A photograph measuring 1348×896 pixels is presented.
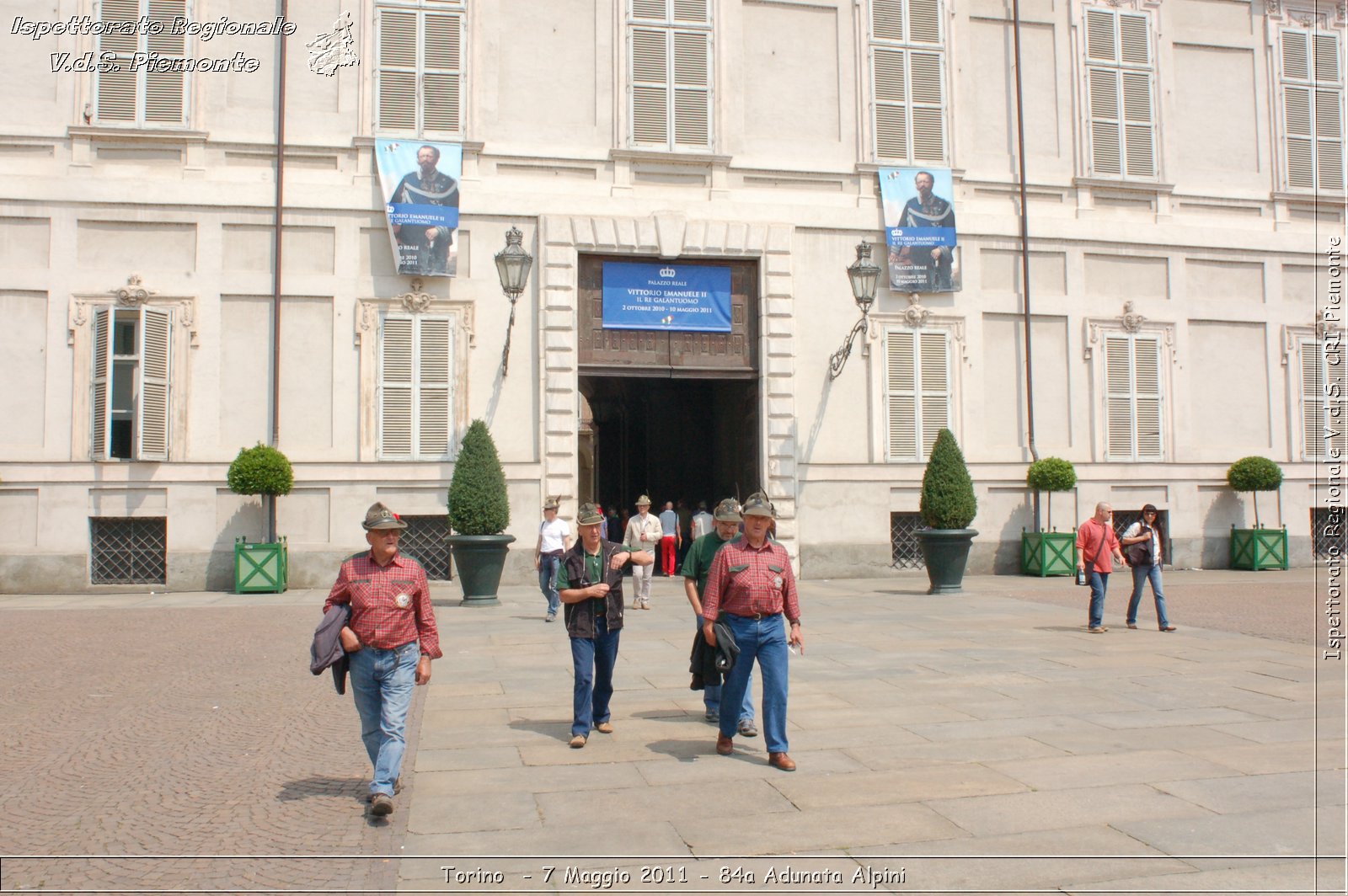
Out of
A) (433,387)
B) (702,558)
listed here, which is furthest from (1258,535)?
(702,558)

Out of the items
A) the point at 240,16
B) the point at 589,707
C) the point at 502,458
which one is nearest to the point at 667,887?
the point at 589,707

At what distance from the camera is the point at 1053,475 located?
19.2 metres

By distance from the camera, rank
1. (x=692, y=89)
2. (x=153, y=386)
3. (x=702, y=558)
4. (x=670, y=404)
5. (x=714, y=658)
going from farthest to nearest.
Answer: (x=670, y=404), (x=692, y=89), (x=153, y=386), (x=702, y=558), (x=714, y=658)

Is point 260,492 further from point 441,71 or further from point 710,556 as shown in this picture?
point 710,556

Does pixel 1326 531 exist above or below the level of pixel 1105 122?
below

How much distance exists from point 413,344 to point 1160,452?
13.4 meters

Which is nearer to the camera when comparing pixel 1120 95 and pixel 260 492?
pixel 260 492

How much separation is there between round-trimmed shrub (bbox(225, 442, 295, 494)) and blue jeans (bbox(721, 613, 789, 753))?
11554mm

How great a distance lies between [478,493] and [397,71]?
7.54 metres

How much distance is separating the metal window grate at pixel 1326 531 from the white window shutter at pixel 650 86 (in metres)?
14.1

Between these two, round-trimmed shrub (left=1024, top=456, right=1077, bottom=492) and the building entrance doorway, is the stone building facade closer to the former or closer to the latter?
the building entrance doorway

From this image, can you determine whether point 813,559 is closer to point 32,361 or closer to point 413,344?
point 413,344

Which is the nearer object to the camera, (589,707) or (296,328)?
(589,707)

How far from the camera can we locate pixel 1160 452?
20.6 m
